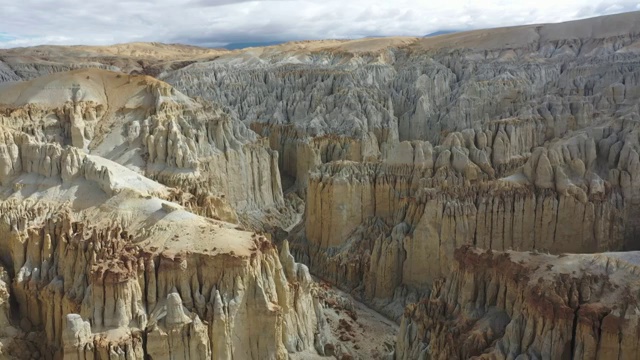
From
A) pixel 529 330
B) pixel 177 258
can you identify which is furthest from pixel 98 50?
pixel 529 330

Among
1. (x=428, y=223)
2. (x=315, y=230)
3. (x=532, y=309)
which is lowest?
(x=315, y=230)

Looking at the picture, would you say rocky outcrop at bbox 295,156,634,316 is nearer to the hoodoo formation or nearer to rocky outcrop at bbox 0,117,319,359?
the hoodoo formation

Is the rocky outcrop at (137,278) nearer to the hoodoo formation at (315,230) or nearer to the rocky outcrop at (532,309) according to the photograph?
the hoodoo formation at (315,230)

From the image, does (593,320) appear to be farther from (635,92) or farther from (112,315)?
(635,92)

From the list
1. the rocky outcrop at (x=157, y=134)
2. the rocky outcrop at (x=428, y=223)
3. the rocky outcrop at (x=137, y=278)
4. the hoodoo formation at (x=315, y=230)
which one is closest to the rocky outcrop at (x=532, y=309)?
the hoodoo formation at (x=315, y=230)

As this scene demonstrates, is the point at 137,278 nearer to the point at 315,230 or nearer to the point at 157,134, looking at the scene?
the point at 315,230

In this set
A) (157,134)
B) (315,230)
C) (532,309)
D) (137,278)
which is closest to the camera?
(532,309)

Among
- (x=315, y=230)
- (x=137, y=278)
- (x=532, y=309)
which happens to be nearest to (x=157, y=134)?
(x=315, y=230)

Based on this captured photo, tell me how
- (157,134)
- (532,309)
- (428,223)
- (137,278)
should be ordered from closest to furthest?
(532,309), (137,278), (428,223), (157,134)

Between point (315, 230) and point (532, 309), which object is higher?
point (532, 309)
